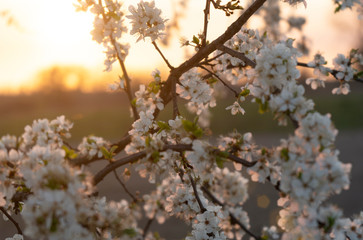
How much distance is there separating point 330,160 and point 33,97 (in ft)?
131

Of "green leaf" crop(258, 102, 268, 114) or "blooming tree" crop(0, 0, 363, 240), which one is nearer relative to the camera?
"blooming tree" crop(0, 0, 363, 240)

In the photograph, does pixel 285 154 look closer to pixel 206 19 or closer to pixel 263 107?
pixel 263 107

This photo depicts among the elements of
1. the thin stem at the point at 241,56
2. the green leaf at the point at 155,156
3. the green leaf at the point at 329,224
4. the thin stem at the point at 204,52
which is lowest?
the green leaf at the point at 329,224

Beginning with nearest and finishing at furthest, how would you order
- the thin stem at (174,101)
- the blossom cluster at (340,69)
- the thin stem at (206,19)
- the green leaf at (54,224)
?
the green leaf at (54,224) < the thin stem at (174,101) < the thin stem at (206,19) < the blossom cluster at (340,69)

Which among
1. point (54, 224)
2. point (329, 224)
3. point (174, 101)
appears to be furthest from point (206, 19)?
point (54, 224)

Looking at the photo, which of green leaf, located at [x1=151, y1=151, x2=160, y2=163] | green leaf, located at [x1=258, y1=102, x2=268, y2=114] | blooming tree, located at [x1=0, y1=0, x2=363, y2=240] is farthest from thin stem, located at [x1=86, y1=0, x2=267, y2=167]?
green leaf, located at [x1=151, y1=151, x2=160, y2=163]

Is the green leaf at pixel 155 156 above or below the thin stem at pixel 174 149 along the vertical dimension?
below

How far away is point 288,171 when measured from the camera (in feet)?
4.79

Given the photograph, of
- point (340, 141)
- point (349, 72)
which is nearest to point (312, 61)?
point (349, 72)

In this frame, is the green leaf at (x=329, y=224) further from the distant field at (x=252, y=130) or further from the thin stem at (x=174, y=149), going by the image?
the distant field at (x=252, y=130)

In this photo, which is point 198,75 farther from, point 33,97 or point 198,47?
point 33,97

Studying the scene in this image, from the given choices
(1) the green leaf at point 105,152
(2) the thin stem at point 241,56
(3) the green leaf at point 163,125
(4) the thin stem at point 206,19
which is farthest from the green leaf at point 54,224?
(4) the thin stem at point 206,19

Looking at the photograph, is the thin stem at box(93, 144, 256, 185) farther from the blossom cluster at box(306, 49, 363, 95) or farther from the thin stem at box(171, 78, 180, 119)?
the blossom cluster at box(306, 49, 363, 95)

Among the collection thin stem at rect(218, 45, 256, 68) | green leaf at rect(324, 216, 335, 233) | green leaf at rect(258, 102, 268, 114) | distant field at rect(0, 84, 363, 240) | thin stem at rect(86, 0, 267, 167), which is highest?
distant field at rect(0, 84, 363, 240)
